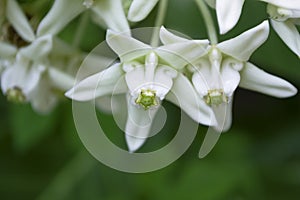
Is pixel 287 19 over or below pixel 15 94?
over

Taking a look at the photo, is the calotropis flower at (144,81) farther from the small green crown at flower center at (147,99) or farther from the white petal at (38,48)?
the white petal at (38,48)

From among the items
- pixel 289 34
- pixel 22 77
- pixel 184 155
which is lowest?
pixel 184 155

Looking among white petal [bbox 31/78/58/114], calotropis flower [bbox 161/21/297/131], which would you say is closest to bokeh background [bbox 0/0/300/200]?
white petal [bbox 31/78/58/114]

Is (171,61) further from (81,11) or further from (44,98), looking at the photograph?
(44,98)

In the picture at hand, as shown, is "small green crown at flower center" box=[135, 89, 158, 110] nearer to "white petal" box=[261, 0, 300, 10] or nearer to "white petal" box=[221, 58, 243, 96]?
"white petal" box=[221, 58, 243, 96]

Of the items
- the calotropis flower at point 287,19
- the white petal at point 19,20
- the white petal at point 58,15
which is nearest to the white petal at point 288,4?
the calotropis flower at point 287,19

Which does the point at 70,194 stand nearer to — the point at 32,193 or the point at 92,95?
the point at 32,193

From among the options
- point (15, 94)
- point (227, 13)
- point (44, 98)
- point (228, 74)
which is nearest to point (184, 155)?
point (44, 98)
